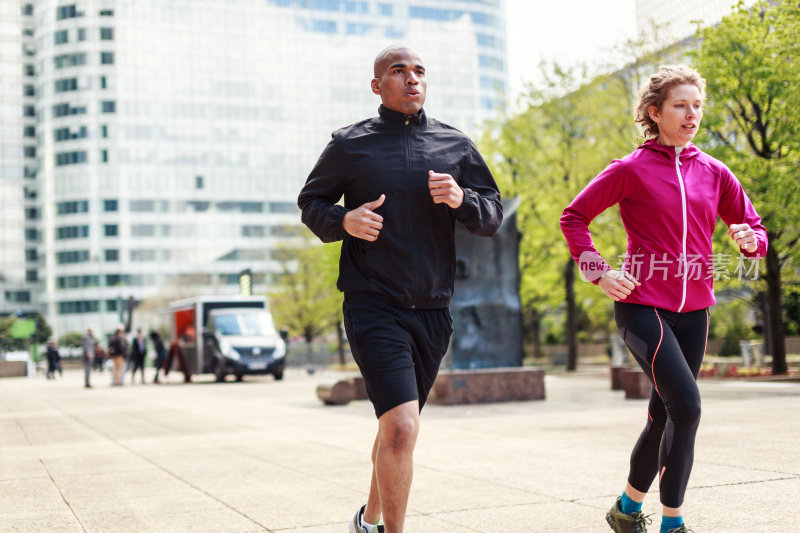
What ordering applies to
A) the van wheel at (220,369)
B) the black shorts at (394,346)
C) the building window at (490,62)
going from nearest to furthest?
1. the black shorts at (394,346)
2. the van wheel at (220,369)
3. the building window at (490,62)

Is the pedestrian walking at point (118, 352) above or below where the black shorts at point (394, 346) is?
below

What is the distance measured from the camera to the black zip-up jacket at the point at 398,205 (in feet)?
11.8

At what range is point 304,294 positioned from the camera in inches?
2111

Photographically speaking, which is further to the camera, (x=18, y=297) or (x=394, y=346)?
(x=18, y=297)

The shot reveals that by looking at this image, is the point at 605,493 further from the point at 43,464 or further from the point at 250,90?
the point at 250,90

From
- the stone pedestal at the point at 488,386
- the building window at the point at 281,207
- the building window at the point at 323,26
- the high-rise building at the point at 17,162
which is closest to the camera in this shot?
the stone pedestal at the point at 488,386

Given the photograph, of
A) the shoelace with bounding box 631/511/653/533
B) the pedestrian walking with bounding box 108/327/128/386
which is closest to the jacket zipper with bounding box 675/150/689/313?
the shoelace with bounding box 631/511/653/533

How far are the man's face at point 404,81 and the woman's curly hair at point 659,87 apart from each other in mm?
1017

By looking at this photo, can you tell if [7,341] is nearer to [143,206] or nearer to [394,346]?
[143,206]

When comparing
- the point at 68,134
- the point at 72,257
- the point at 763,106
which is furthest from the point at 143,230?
the point at 763,106

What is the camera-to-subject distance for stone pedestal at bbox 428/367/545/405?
45.5 ft

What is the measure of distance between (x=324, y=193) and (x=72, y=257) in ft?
349

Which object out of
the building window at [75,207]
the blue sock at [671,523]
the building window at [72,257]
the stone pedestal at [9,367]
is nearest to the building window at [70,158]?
the building window at [75,207]

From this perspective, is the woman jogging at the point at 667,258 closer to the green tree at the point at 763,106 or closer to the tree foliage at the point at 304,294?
the green tree at the point at 763,106
